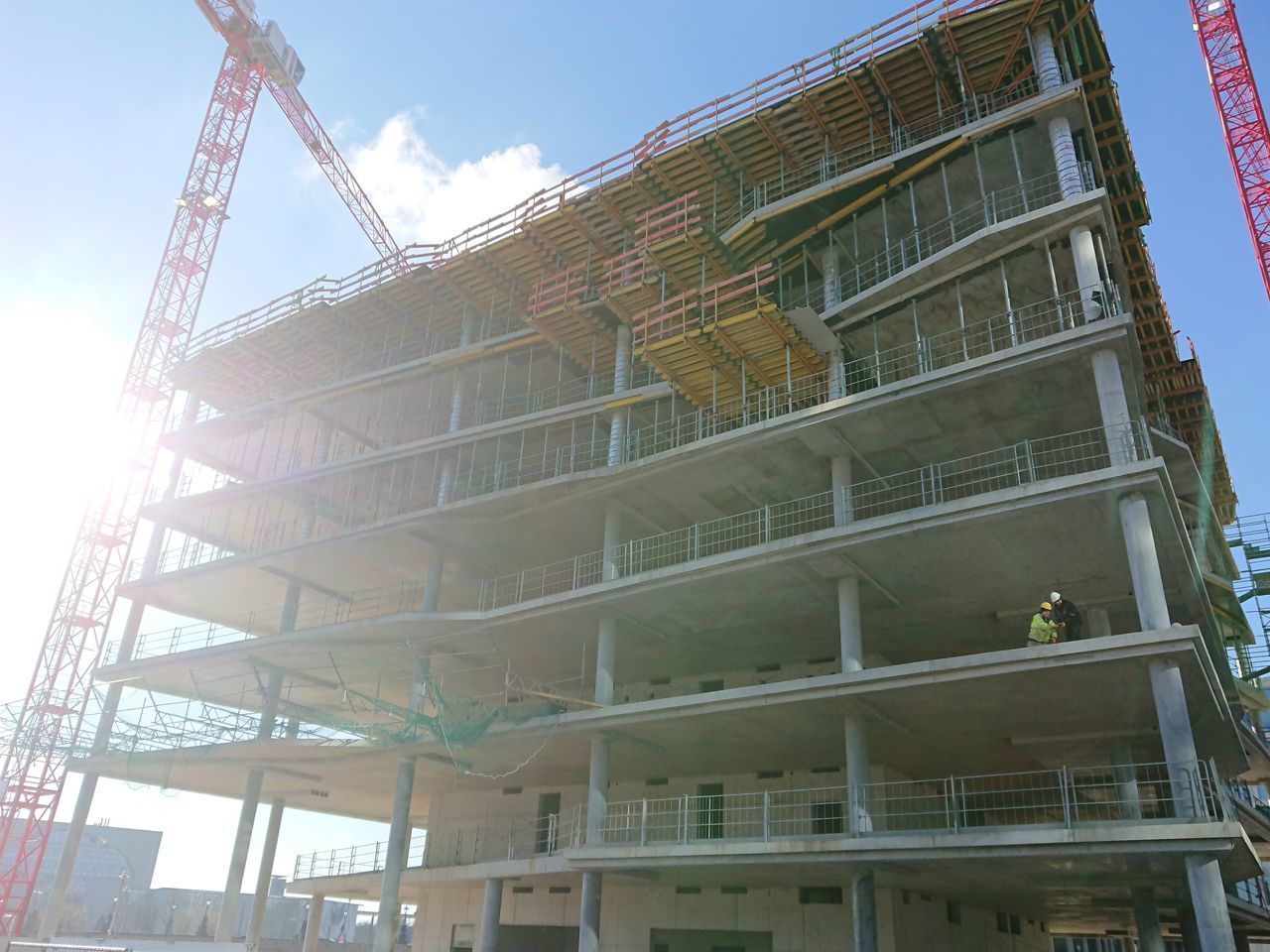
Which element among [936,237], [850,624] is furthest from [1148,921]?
[936,237]

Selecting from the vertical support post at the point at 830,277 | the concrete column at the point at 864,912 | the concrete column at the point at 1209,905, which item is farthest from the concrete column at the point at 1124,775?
the vertical support post at the point at 830,277

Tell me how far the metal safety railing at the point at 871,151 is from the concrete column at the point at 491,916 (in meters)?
21.5

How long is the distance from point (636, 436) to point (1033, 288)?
12045mm

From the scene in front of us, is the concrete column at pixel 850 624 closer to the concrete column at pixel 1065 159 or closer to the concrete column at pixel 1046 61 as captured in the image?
the concrete column at pixel 1065 159

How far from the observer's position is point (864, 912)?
1988cm

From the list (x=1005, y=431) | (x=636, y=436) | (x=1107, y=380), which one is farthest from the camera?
(x=636, y=436)

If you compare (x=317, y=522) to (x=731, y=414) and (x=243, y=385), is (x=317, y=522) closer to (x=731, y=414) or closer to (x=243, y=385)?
(x=243, y=385)

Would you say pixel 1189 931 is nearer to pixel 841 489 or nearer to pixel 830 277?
pixel 841 489

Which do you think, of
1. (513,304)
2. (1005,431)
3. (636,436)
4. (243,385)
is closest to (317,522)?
(243,385)

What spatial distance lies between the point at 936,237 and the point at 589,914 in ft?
68.7

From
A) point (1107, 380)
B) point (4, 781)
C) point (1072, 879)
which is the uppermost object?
point (1107, 380)

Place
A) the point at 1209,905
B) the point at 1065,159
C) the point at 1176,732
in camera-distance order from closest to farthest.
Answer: the point at 1209,905 → the point at 1176,732 → the point at 1065,159

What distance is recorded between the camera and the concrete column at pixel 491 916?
2819 cm

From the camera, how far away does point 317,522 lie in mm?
39469
